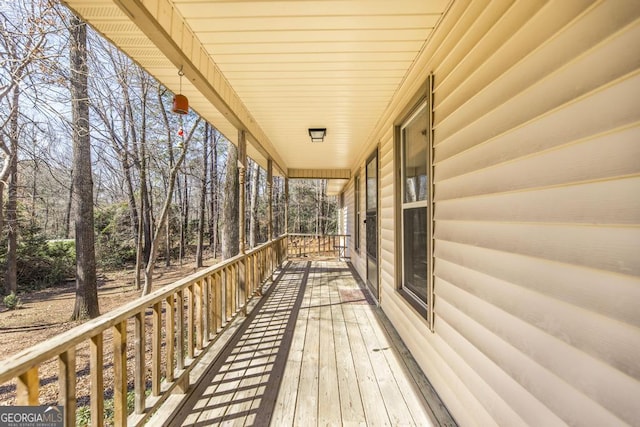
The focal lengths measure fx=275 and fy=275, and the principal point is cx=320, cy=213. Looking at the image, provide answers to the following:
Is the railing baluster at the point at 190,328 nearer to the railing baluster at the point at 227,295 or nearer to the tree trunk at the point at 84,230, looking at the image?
the railing baluster at the point at 227,295

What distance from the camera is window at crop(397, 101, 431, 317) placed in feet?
7.37

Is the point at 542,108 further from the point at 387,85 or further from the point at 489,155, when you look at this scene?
the point at 387,85

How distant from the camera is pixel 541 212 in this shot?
3.30 ft

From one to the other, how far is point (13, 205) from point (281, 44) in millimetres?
8993

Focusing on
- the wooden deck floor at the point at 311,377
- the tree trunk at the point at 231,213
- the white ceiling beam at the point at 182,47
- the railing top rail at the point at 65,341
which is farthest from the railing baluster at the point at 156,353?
the tree trunk at the point at 231,213

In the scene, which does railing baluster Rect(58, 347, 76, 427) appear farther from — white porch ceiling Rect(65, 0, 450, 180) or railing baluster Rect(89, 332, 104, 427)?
white porch ceiling Rect(65, 0, 450, 180)

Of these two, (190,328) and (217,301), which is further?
(217,301)

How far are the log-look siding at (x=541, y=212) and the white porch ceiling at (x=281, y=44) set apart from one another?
0.42 meters

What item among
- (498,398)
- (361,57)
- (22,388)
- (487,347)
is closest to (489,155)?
(487,347)

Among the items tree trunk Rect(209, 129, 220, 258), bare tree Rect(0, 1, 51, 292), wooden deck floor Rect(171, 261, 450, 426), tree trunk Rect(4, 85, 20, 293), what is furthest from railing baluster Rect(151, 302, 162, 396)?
tree trunk Rect(209, 129, 220, 258)

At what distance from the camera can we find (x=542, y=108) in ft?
3.30

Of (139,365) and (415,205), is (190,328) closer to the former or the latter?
(139,365)

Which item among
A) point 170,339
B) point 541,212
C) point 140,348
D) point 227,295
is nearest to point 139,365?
point 140,348

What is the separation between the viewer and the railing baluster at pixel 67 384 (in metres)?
1.05
